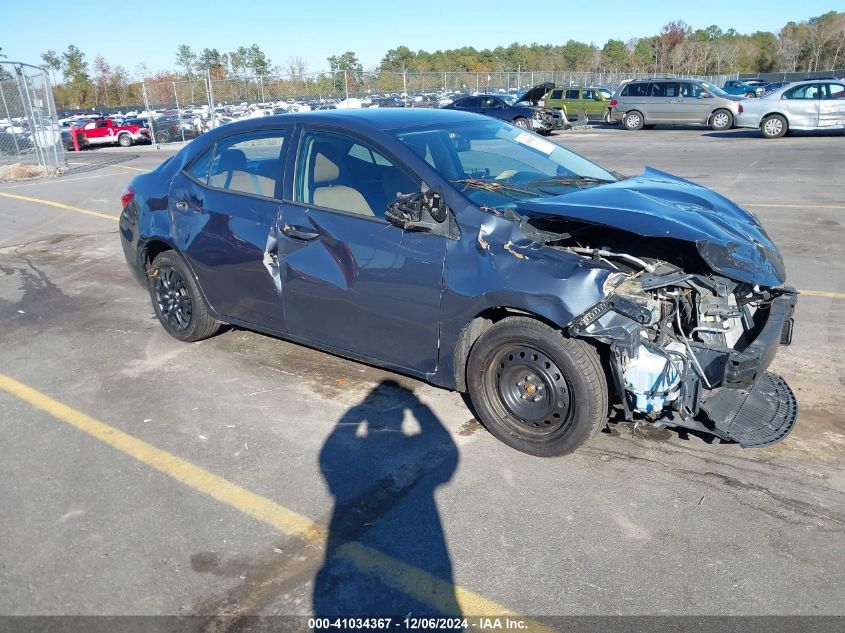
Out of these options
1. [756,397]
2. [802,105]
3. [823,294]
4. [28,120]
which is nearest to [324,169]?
[756,397]

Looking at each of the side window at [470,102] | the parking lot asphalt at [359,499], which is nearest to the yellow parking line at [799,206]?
the parking lot asphalt at [359,499]

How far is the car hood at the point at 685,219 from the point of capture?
11.2ft

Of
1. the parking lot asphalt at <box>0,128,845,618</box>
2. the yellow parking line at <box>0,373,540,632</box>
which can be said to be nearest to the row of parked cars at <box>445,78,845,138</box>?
the parking lot asphalt at <box>0,128,845,618</box>

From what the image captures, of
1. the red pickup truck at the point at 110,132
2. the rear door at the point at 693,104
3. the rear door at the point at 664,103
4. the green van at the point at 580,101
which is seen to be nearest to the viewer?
the rear door at the point at 693,104

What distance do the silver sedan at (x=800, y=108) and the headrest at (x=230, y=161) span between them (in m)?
20.6

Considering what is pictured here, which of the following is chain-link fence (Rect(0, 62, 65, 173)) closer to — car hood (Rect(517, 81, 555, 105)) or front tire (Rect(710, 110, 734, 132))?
car hood (Rect(517, 81, 555, 105))

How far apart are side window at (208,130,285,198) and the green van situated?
26390 millimetres

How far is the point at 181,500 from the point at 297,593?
997mm

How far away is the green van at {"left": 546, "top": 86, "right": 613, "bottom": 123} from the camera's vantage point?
29406mm

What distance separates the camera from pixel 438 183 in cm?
385

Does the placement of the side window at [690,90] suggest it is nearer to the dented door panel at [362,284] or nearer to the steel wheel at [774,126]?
the steel wheel at [774,126]

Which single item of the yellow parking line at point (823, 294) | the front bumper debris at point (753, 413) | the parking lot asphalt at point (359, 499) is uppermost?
the front bumper debris at point (753, 413)

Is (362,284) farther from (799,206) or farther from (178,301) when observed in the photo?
(799,206)

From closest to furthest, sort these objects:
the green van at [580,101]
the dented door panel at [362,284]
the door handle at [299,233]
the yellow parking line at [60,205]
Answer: the dented door panel at [362,284], the door handle at [299,233], the yellow parking line at [60,205], the green van at [580,101]
